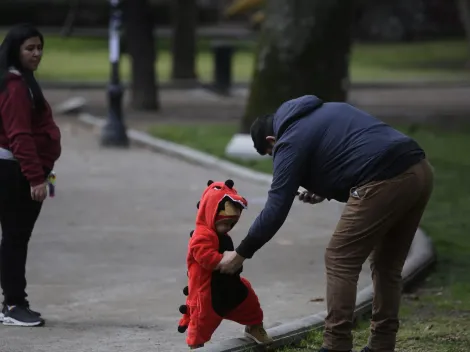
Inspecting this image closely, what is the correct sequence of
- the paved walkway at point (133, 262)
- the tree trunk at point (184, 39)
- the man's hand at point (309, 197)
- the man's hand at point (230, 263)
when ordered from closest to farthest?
the man's hand at point (230, 263)
the man's hand at point (309, 197)
the paved walkway at point (133, 262)
the tree trunk at point (184, 39)

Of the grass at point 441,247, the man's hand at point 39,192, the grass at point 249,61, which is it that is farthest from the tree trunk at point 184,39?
the man's hand at point 39,192

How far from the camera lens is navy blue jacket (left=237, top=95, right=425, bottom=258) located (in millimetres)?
5617

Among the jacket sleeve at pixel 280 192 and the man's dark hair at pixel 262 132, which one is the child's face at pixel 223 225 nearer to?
the jacket sleeve at pixel 280 192

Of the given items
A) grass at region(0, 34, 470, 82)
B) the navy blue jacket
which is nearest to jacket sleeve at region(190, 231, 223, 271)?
the navy blue jacket

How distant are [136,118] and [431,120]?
535 centimetres

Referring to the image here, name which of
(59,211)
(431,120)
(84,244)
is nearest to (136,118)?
(431,120)

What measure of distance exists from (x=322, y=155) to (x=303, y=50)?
31.5ft

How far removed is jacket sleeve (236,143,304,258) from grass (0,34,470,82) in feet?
83.9

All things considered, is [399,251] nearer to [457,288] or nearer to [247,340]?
[247,340]

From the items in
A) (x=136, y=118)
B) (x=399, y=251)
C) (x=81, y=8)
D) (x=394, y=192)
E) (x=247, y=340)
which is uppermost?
(x=394, y=192)

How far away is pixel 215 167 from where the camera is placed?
14.5 m

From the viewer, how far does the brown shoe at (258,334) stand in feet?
20.7

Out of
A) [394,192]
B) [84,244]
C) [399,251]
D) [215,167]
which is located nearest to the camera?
[394,192]

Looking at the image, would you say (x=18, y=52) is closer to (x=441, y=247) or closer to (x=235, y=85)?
(x=441, y=247)
